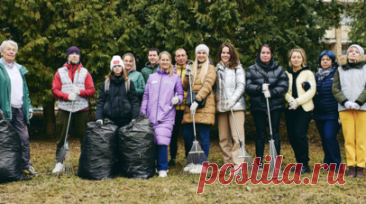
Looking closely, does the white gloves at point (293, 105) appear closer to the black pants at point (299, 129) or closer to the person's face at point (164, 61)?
the black pants at point (299, 129)

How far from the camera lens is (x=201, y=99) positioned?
4707 millimetres

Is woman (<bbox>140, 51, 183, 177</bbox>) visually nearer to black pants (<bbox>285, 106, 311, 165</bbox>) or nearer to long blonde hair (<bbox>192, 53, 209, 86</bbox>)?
long blonde hair (<bbox>192, 53, 209, 86</bbox>)

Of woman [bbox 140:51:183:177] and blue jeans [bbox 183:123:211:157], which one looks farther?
blue jeans [bbox 183:123:211:157]

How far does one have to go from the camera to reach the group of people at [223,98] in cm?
468

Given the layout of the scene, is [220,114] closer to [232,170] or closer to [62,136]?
[232,170]

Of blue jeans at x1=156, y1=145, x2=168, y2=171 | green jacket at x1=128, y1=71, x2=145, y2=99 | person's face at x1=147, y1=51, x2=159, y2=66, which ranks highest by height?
person's face at x1=147, y1=51, x2=159, y2=66

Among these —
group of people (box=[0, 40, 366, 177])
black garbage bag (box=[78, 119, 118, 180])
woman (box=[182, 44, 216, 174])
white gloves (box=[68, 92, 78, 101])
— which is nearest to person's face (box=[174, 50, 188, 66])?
group of people (box=[0, 40, 366, 177])

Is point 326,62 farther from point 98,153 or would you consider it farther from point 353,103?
point 98,153

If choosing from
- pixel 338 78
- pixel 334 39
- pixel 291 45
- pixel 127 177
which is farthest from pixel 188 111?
pixel 334 39

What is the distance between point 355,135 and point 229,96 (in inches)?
72.3

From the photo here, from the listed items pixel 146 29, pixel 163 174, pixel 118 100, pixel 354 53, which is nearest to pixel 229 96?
pixel 163 174

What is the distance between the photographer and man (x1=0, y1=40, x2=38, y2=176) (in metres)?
4.47

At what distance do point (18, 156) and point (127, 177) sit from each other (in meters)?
1.43

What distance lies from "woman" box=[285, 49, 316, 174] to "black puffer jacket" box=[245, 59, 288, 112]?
21 centimetres
